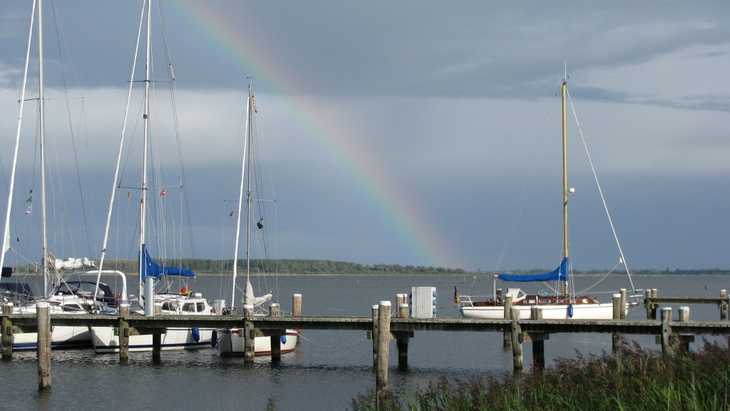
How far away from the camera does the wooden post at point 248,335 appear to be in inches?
1704

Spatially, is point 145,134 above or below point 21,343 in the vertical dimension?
above

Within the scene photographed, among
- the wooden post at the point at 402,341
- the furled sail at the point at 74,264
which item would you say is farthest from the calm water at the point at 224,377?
the furled sail at the point at 74,264

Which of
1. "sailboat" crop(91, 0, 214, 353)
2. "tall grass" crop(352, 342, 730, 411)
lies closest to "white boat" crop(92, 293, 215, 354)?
"sailboat" crop(91, 0, 214, 353)

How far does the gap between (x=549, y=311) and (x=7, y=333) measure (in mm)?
29192

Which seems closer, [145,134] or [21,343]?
[21,343]

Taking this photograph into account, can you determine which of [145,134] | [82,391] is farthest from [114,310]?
[82,391]

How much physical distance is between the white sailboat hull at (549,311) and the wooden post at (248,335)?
752 inches

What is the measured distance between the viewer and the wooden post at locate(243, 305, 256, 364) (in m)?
43.3

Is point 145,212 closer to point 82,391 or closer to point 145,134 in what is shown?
point 145,134

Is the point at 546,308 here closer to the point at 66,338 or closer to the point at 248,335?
the point at 248,335

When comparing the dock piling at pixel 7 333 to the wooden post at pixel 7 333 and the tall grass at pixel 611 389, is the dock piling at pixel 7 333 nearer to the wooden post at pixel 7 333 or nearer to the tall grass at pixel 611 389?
the wooden post at pixel 7 333

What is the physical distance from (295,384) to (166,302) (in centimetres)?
1292

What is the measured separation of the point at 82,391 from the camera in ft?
124

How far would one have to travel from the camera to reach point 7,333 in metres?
46.1
